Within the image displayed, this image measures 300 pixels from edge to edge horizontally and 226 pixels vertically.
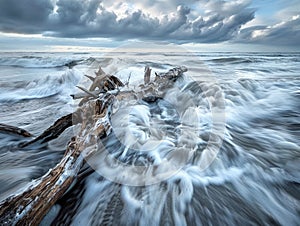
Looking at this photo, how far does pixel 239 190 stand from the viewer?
2.30 meters

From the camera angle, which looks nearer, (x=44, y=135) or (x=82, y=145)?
(x=82, y=145)

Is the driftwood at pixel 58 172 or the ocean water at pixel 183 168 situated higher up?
the driftwood at pixel 58 172

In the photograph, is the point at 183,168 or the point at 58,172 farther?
the point at 183,168

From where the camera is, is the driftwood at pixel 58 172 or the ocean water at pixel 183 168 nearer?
the driftwood at pixel 58 172

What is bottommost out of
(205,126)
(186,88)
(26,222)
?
(186,88)

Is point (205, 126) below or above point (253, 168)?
below

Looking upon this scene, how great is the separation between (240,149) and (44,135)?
3.14 metres

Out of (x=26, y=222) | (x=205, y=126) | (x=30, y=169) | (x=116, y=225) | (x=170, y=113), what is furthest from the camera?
(x=170, y=113)

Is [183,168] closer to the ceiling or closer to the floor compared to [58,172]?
closer to the floor

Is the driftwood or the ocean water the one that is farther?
the ocean water

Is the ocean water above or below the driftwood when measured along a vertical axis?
below

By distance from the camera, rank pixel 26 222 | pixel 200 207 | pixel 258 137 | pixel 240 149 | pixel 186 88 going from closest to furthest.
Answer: pixel 26 222
pixel 200 207
pixel 240 149
pixel 258 137
pixel 186 88

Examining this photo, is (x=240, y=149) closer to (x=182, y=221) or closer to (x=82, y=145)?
(x=182, y=221)

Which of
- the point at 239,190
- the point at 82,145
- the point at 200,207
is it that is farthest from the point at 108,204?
the point at 239,190
